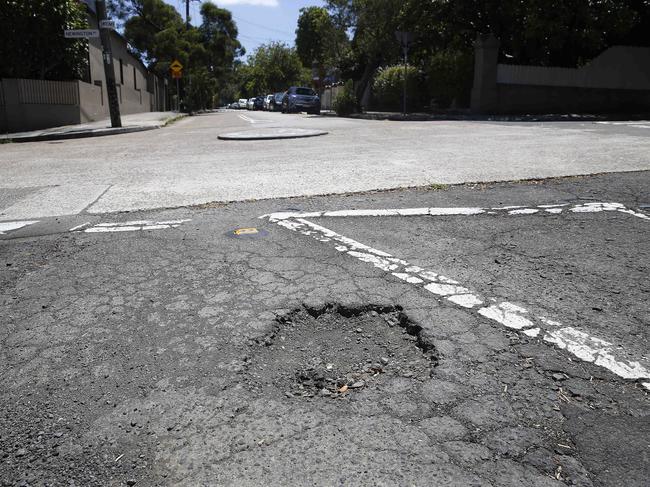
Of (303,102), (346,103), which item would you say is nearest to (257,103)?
(303,102)

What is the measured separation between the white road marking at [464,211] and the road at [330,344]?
1.5 inches

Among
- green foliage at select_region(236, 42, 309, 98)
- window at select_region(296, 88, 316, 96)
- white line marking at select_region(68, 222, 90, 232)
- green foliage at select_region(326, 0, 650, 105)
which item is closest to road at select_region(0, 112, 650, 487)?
white line marking at select_region(68, 222, 90, 232)

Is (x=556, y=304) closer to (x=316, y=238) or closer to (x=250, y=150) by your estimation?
(x=316, y=238)

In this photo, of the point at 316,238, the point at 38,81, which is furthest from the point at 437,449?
the point at 38,81

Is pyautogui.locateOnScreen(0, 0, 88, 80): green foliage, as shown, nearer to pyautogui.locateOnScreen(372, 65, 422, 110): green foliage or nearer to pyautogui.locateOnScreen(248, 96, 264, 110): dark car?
pyautogui.locateOnScreen(372, 65, 422, 110): green foliage

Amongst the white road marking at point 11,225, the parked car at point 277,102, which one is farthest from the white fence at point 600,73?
the white road marking at point 11,225

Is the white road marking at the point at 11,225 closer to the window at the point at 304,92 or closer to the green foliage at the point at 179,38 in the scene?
the window at the point at 304,92

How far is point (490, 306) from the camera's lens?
117 inches

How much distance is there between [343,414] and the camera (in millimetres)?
2072

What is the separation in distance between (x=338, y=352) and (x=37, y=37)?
1957 cm

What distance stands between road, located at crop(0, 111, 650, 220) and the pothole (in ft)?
9.80

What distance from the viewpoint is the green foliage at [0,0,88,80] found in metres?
16.9

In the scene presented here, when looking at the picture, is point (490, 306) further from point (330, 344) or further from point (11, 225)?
point (11, 225)

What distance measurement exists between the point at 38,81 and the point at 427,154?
15.7 metres
